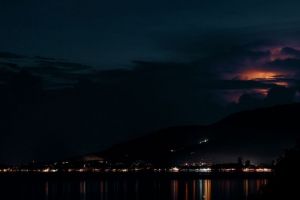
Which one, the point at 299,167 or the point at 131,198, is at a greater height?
the point at 299,167

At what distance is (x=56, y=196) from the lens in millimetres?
93375

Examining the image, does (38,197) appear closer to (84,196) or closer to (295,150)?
(84,196)

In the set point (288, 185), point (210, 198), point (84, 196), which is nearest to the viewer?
point (288, 185)

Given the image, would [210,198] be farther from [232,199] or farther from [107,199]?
[107,199]

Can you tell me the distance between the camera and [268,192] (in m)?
18.5

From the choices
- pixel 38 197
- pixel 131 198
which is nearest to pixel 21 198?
pixel 38 197

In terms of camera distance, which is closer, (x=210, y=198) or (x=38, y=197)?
(x=210, y=198)

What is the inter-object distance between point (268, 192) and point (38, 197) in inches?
3054

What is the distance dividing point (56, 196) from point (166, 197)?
17937 mm

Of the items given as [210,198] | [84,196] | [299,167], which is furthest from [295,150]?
[84,196]

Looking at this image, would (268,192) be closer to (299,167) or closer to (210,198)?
(299,167)

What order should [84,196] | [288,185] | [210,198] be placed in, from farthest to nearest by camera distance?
1. [84,196]
2. [210,198]
3. [288,185]

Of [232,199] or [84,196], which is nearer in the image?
[232,199]

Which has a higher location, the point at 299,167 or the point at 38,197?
the point at 299,167
